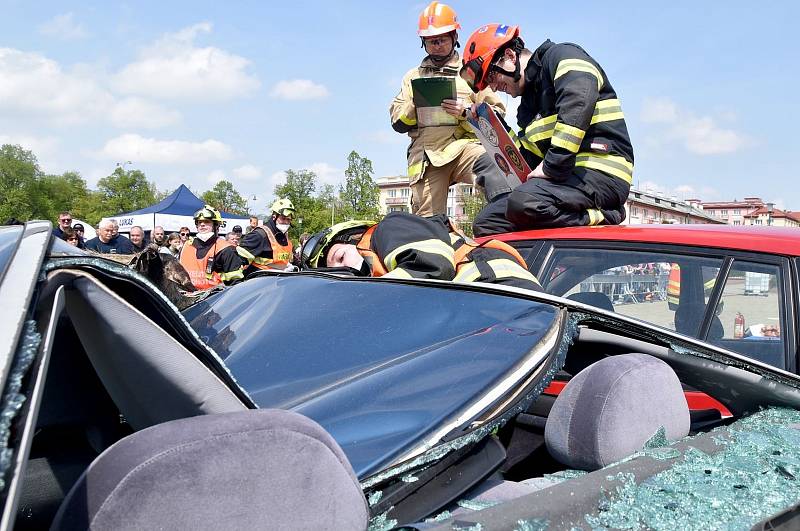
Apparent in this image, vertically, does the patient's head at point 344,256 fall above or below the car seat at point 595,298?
above

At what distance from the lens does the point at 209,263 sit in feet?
29.9

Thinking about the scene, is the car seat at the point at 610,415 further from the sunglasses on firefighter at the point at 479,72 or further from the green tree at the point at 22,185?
the green tree at the point at 22,185

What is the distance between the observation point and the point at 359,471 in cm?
109

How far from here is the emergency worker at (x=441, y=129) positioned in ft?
16.1

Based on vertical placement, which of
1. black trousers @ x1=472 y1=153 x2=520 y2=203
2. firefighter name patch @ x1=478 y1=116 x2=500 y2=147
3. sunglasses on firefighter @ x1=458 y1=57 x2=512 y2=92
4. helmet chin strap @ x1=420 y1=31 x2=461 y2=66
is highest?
helmet chin strap @ x1=420 y1=31 x2=461 y2=66

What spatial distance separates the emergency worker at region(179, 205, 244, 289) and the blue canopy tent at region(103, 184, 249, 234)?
929 centimetres

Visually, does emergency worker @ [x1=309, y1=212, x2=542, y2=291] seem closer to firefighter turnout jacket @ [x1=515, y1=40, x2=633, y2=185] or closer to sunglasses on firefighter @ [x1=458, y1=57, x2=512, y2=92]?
firefighter turnout jacket @ [x1=515, y1=40, x2=633, y2=185]

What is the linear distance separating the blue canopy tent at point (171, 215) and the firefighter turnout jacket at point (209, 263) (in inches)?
369

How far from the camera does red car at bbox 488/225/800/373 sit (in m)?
2.28

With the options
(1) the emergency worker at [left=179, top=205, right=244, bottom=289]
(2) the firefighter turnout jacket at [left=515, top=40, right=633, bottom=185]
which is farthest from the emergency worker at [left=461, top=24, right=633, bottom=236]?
(1) the emergency worker at [left=179, top=205, right=244, bottom=289]

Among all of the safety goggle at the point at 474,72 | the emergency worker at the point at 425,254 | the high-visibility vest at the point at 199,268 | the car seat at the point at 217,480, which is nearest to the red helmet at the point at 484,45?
the safety goggle at the point at 474,72

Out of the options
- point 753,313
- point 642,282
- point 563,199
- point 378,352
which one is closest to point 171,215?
point 563,199

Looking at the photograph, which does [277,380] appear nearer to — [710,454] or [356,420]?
[356,420]

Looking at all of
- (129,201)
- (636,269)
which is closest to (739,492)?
(636,269)
